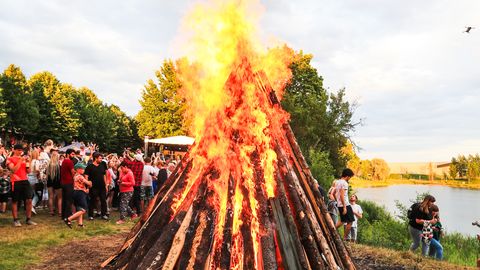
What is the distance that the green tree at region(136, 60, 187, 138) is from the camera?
4697 centimetres

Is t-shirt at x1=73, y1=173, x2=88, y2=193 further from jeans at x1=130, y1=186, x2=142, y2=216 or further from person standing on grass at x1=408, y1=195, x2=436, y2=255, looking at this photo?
person standing on grass at x1=408, y1=195, x2=436, y2=255

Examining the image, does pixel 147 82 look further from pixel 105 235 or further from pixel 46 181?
pixel 105 235

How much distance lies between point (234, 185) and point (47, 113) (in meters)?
48.3

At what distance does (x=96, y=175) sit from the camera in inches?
472

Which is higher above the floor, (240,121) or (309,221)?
(240,121)

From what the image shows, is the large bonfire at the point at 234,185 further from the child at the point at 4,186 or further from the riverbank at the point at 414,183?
the riverbank at the point at 414,183

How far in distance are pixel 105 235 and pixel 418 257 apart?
800 centimetres

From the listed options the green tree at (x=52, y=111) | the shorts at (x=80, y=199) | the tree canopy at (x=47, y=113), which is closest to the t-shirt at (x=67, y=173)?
the shorts at (x=80, y=199)

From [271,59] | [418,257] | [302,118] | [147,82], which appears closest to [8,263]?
[271,59]

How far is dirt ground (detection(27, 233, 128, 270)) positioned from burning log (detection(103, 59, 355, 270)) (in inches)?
62.3

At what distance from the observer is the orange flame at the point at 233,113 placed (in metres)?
4.91

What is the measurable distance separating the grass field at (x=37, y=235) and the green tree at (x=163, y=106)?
34664 millimetres

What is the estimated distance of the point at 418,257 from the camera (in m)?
8.62

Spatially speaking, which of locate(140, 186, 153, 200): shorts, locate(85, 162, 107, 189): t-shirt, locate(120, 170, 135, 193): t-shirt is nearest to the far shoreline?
locate(140, 186, 153, 200): shorts
